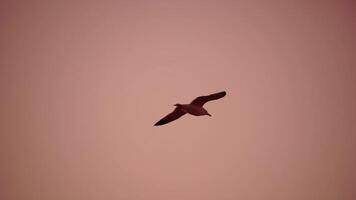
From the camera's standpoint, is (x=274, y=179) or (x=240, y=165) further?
(x=240, y=165)

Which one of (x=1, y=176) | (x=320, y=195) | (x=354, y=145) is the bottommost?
(x=320, y=195)

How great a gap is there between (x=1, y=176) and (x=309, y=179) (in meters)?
21.3

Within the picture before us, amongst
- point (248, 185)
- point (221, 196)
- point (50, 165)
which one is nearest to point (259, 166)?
point (248, 185)

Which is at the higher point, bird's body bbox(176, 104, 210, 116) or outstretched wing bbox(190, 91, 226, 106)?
outstretched wing bbox(190, 91, 226, 106)

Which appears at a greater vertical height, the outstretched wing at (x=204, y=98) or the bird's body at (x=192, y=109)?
the outstretched wing at (x=204, y=98)

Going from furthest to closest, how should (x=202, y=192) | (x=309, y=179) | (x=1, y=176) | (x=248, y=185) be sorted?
(x=202, y=192)
(x=248, y=185)
(x=1, y=176)
(x=309, y=179)

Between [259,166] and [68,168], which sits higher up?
[68,168]

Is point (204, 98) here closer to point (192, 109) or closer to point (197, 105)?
point (197, 105)

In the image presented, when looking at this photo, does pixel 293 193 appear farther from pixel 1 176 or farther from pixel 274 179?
pixel 1 176

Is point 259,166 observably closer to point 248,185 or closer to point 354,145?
point 248,185

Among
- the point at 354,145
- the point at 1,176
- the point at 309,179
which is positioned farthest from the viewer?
the point at 1,176

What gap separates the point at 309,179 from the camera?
25.0 metres

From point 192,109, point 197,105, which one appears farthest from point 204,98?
point 192,109

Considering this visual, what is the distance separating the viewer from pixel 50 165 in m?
33.2
